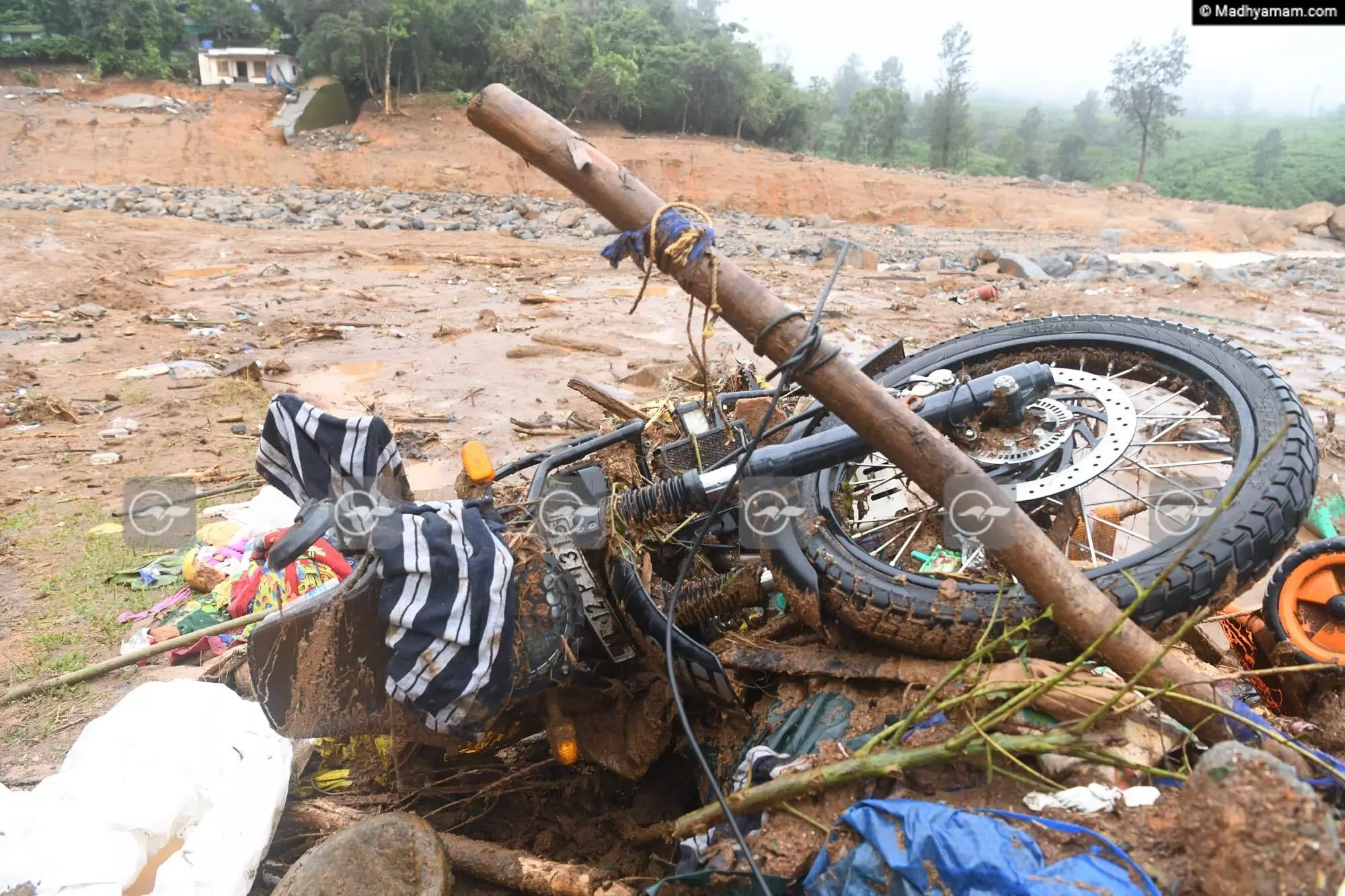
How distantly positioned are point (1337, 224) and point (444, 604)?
29.6 metres

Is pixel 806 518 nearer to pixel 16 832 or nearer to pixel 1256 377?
pixel 1256 377

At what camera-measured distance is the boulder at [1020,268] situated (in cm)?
1273

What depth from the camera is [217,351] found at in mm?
8016

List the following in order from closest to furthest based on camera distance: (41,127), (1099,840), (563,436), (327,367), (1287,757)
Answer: (1099,840), (1287,757), (563,436), (327,367), (41,127)

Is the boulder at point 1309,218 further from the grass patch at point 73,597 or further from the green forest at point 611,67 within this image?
the grass patch at point 73,597

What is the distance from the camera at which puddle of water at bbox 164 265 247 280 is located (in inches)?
452

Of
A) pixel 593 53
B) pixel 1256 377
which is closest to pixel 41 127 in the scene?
pixel 593 53

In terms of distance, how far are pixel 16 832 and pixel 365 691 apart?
2.92 feet

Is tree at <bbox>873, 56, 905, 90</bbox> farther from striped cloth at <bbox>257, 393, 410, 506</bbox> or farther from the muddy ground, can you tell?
striped cloth at <bbox>257, 393, 410, 506</bbox>

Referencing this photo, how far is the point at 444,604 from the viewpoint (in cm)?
199

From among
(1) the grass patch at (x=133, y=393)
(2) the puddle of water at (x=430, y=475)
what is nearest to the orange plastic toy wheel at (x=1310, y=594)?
(2) the puddle of water at (x=430, y=475)

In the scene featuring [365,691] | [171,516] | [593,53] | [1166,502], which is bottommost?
[171,516]

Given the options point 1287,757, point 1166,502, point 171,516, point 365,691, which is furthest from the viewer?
Result: point 171,516

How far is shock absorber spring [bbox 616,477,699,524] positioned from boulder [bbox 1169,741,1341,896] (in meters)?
1.36
